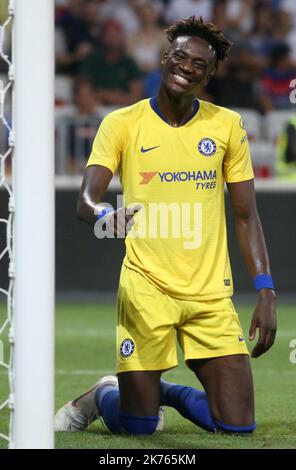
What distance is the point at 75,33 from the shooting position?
1316 centimetres

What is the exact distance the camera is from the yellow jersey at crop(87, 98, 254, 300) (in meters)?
5.10

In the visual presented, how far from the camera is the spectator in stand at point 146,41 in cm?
1310

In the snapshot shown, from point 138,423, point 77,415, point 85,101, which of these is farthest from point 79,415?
point 85,101

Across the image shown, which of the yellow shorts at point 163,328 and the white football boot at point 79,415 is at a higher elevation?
the yellow shorts at point 163,328

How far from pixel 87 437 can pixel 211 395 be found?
580mm

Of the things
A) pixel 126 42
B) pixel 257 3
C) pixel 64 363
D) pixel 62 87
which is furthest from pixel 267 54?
pixel 64 363

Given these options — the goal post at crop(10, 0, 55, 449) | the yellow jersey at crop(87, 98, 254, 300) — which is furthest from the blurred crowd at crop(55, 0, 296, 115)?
the goal post at crop(10, 0, 55, 449)

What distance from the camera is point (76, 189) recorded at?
447 inches

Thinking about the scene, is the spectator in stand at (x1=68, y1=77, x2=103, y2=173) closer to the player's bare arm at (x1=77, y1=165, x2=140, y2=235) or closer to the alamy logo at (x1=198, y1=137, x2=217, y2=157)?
the alamy logo at (x1=198, y1=137, x2=217, y2=157)

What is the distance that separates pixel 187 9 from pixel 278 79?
1.39 meters

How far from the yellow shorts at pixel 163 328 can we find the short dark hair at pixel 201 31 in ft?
3.53

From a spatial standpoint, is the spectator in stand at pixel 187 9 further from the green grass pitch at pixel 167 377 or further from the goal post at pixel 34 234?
the goal post at pixel 34 234

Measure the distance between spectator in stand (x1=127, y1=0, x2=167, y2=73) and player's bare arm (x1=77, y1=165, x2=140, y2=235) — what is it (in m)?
8.32

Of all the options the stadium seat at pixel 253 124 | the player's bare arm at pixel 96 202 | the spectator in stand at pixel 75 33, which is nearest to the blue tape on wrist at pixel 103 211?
the player's bare arm at pixel 96 202
